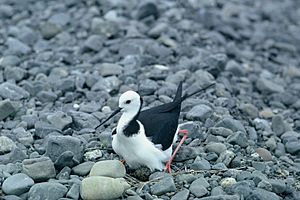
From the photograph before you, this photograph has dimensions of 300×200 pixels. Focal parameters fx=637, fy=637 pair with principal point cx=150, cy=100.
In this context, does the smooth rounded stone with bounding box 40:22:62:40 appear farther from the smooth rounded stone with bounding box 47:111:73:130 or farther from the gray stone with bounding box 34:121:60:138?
the gray stone with bounding box 34:121:60:138

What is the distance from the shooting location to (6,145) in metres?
5.46

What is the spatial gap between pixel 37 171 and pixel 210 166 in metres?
1.40

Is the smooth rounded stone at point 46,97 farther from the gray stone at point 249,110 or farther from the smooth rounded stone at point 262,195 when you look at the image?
the smooth rounded stone at point 262,195

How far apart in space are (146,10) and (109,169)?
4476mm

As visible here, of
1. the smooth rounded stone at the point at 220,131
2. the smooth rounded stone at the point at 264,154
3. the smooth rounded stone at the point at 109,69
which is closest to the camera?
the smooth rounded stone at the point at 264,154

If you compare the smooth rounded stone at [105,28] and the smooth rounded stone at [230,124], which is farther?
the smooth rounded stone at [105,28]

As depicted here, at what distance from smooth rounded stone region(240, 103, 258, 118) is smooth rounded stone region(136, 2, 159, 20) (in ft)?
8.82

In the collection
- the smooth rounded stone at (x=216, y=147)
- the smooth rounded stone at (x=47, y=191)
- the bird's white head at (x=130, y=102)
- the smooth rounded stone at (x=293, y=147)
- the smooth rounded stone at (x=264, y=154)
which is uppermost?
the bird's white head at (x=130, y=102)

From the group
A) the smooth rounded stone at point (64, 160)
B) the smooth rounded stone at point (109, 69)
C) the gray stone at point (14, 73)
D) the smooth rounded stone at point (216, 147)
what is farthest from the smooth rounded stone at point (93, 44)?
the smooth rounded stone at point (64, 160)

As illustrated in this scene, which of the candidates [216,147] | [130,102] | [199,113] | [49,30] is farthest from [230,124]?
[49,30]

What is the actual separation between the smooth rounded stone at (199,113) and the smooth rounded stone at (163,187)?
125cm

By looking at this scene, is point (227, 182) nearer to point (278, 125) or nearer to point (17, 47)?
point (278, 125)

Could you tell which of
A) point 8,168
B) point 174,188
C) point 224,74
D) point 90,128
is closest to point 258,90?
point 224,74

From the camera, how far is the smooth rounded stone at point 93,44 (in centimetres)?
805
